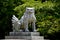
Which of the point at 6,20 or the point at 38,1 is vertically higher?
the point at 38,1

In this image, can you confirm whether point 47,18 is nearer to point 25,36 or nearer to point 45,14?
point 45,14

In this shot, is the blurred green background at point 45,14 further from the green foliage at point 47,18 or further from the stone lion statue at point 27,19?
the stone lion statue at point 27,19

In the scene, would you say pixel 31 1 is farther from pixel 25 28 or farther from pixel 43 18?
pixel 25 28

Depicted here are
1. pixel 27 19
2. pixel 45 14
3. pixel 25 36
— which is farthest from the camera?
pixel 45 14

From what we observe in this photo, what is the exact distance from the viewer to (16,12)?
88.0 feet

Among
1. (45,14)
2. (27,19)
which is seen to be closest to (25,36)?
(27,19)

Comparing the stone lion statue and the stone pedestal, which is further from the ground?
the stone lion statue

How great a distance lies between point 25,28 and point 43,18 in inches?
275

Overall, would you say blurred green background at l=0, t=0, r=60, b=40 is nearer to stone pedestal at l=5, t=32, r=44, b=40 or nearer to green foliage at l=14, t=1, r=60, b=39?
green foliage at l=14, t=1, r=60, b=39

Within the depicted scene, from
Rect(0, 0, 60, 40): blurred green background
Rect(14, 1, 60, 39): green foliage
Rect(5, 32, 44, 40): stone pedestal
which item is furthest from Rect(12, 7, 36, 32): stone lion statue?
Rect(14, 1, 60, 39): green foliage

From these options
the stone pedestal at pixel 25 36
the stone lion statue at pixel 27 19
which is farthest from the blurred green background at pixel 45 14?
the stone pedestal at pixel 25 36

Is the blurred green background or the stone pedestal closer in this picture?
the stone pedestal

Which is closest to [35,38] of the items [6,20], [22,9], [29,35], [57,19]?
[29,35]

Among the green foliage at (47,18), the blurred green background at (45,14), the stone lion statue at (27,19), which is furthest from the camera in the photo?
the green foliage at (47,18)
